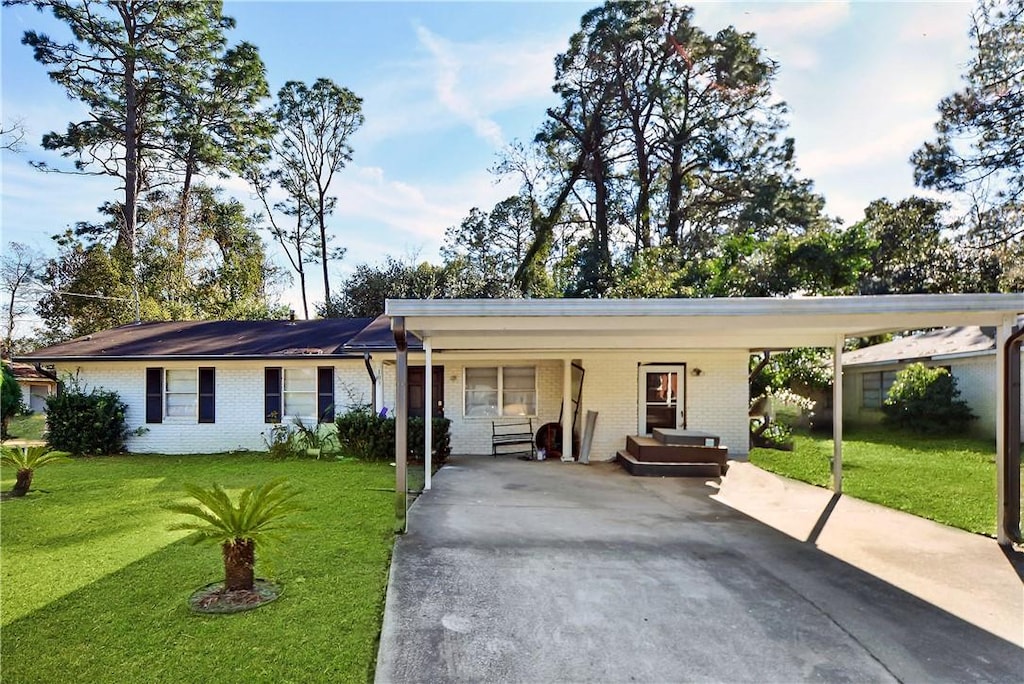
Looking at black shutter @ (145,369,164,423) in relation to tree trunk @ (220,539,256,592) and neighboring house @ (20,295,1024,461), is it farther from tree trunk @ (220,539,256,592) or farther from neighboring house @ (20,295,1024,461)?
tree trunk @ (220,539,256,592)

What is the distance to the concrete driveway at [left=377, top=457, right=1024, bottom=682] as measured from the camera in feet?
11.4

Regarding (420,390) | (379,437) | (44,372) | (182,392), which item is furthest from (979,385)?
(44,372)

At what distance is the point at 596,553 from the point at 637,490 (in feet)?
11.3

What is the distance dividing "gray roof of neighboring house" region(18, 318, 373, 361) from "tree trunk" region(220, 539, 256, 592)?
792cm

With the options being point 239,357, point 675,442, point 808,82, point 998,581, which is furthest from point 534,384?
point 808,82

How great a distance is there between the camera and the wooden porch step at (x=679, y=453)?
10.2 metres

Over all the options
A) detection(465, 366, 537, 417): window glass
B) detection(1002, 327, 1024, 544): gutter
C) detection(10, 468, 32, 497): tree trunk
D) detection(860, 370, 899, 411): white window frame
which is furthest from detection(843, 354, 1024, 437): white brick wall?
detection(10, 468, 32, 497): tree trunk

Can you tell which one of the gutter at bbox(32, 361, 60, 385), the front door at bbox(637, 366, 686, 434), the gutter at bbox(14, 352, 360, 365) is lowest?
the front door at bbox(637, 366, 686, 434)

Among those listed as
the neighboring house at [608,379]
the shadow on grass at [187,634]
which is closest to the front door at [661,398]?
the neighboring house at [608,379]

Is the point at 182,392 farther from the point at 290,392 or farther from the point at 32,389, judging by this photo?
the point at 32,389

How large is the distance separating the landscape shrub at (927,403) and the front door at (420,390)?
43.9 ft

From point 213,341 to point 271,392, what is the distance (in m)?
2.28

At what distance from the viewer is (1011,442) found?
19.2 feet

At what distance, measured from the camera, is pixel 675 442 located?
1042 centimetres
